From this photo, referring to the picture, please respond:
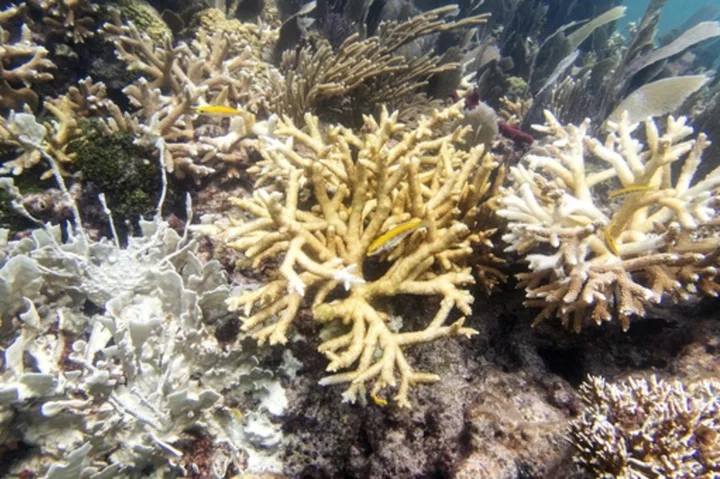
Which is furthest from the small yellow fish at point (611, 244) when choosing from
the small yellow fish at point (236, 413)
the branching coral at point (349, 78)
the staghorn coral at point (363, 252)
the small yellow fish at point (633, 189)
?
the branching coral at point (349, 78)

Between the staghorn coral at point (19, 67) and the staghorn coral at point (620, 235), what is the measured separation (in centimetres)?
405

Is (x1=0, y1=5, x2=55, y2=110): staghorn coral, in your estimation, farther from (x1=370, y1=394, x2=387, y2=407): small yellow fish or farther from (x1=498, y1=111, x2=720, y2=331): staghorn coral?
(x1=498, y1=111, x2=720, y2=331): staghorn coral

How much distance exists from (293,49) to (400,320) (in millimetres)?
3836

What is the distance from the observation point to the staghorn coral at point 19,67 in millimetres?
3566

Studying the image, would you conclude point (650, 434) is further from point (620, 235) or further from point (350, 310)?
point (350, 310)

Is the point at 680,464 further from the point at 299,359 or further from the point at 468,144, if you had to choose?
the point at 468,144

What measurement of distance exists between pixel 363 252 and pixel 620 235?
148cm

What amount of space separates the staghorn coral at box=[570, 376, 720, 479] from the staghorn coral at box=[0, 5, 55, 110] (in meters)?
4.78

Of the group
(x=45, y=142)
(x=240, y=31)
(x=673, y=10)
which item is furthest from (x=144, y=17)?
(x=673, y=10)

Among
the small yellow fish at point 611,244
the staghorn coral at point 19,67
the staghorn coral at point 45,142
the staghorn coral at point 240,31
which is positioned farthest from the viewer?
the staghorn coral at point 240,31

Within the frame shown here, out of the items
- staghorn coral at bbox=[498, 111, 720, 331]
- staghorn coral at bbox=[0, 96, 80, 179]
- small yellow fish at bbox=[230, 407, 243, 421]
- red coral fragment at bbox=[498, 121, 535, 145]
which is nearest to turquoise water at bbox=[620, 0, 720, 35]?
red coral fragment at bbox=[498, 121, 535, 145]

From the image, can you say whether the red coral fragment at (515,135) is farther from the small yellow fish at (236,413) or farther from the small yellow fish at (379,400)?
the small yellow fish at (236,413)

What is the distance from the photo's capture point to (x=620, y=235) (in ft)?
7.83

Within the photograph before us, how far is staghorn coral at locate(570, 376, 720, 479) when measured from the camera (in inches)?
67.2
